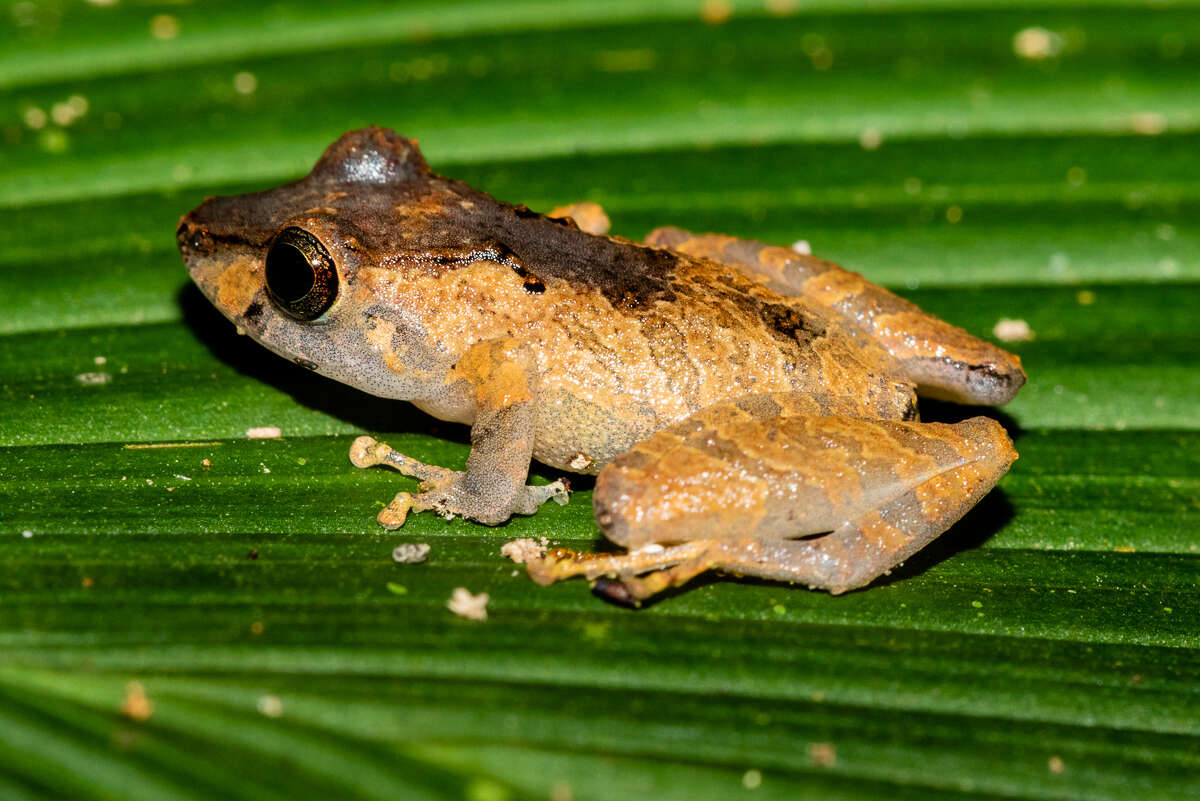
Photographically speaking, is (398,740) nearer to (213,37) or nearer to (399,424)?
(399,424)

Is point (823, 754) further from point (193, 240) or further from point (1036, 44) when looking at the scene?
point (1036, 44)

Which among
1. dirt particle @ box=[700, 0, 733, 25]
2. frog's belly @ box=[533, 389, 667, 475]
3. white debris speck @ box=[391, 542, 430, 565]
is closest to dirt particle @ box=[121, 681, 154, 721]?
white debris speck @ box=[391, 542, 430, 565]

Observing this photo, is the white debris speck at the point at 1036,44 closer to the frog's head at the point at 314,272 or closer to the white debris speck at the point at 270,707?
the frog's head at the point at 314,272

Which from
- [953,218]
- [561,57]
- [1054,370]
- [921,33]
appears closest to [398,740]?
[1054,370]

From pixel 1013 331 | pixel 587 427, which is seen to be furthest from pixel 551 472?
pixel 1013 331

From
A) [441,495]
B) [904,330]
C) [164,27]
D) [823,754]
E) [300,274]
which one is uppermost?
[164,27]

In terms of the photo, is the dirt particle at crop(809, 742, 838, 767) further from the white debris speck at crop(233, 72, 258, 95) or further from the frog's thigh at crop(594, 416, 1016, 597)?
the white debris speck at crop(233, 72, 258, 95)
